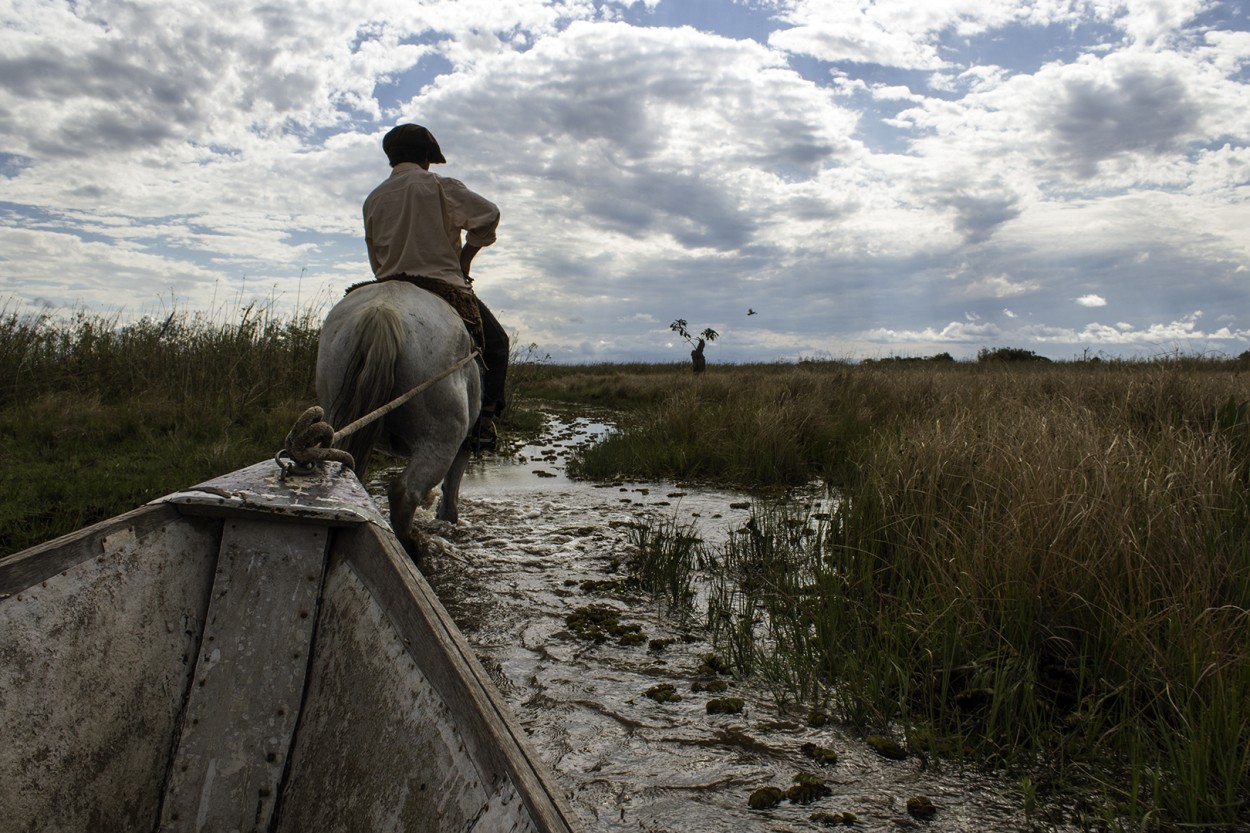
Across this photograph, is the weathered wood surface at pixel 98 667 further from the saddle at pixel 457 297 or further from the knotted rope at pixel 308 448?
the saddle at pixel 457 297

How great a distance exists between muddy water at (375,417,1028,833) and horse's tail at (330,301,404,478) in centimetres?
117

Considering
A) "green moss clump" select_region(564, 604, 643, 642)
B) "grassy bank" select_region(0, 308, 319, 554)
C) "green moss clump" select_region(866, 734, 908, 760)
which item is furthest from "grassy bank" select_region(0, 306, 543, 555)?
"green moss clump" select_region(866, 734, 908, 760)

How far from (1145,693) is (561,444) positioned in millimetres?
9054

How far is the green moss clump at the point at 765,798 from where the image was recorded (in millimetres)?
2129

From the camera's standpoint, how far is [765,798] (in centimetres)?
215

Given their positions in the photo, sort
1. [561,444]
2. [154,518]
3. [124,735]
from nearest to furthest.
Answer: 1. [124,735]
2. [154,518]
3. [561,444]

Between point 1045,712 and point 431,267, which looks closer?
point 1045,712

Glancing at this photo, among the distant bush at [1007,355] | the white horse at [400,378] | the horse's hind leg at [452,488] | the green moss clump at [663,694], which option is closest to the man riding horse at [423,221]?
the white horse at [400,378]

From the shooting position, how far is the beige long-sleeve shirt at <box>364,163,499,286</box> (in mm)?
4527

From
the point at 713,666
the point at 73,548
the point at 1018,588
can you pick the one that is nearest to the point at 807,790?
the point at 713,666

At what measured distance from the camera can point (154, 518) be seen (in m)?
1.86

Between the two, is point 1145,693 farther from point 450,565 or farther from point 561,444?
point 561,444

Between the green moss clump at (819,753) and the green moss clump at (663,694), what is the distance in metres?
0.55

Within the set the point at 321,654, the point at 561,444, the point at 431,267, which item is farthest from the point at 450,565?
the point at 561,444
